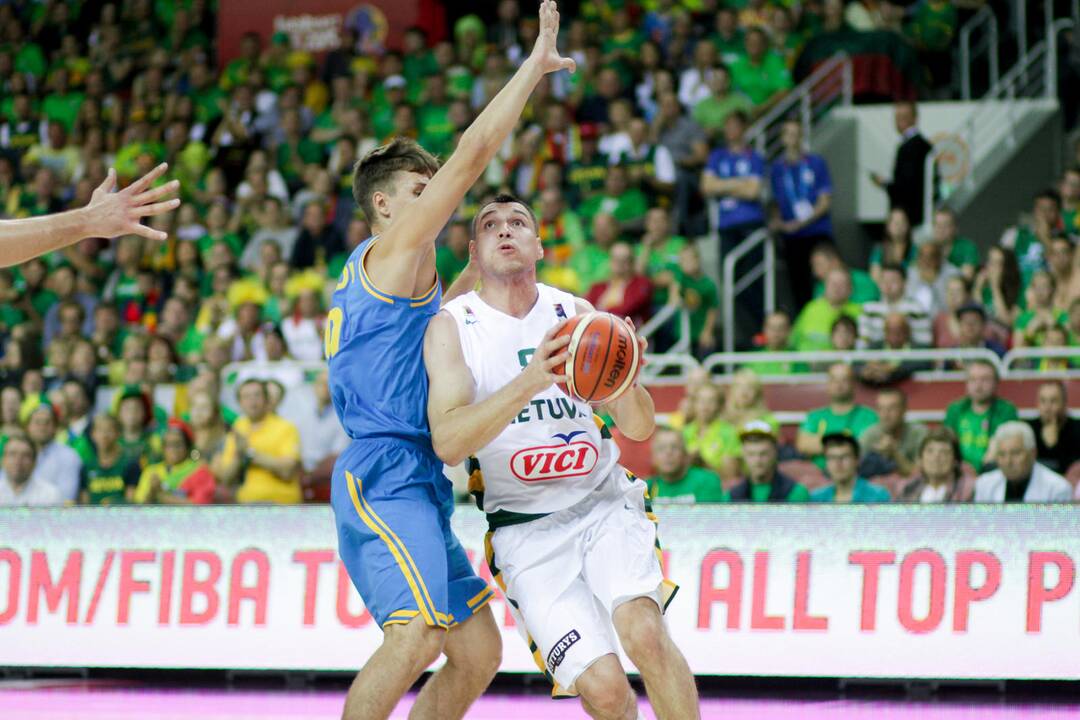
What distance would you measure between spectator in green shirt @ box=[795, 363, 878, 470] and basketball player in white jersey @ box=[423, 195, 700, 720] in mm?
4896

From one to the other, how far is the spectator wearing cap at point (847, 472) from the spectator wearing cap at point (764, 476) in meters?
0.24

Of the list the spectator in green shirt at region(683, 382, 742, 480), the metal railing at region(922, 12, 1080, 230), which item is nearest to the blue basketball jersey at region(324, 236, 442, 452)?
the spectator in green shirt at region(683, 382, 742, 480)

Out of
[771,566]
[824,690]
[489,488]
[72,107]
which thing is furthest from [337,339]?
[72,107]

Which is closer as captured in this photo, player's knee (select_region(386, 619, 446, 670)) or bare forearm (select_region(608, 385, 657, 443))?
player's knee (select_region(386, 619, 446, 670))

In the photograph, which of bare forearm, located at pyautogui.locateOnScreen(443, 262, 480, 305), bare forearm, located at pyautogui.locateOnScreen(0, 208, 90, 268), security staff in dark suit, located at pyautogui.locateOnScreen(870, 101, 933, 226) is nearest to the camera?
bare forearm, located at pyautogui.locateOnScreen(0, 208, 90, 268)

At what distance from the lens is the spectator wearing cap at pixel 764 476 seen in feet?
29.3

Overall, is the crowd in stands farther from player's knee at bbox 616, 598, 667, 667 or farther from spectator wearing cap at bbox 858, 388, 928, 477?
player's knee at bbox 616, 598, 667, 667

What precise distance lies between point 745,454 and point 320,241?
18.4 ft

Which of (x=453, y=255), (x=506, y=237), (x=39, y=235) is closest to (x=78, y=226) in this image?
(x=39, y=235)

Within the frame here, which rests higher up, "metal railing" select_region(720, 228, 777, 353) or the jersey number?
the jersey number

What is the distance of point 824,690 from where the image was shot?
8047 millimetres

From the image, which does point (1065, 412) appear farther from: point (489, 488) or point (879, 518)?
point (489, 488)

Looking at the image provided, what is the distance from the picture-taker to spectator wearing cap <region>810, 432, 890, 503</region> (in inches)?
342

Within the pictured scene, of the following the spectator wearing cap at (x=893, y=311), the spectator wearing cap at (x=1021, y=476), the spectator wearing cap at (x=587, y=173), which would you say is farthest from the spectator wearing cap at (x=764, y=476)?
the spectator wearing cap at (x=587, y=173)
